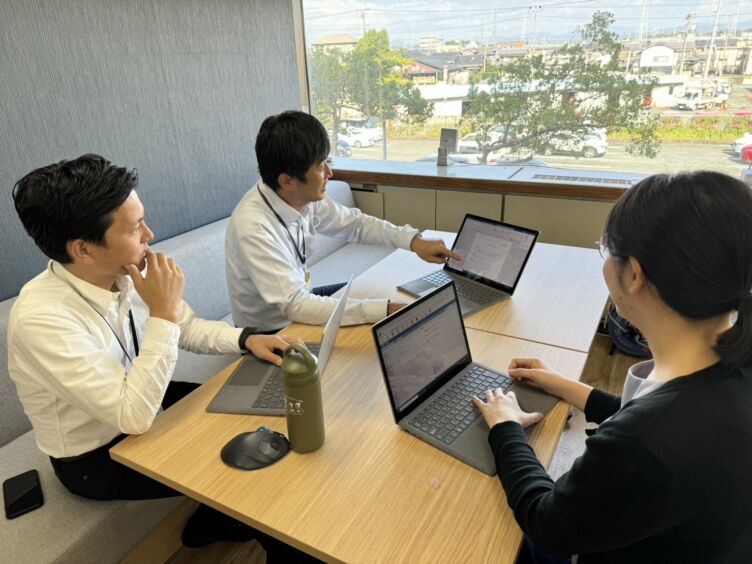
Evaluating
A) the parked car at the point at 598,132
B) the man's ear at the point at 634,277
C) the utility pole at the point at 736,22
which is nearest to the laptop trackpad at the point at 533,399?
the man's ear at the point at 634,277

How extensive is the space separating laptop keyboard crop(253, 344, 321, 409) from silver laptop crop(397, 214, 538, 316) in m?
0.70

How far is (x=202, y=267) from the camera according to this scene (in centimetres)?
245

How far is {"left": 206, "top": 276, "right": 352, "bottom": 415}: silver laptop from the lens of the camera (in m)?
1.24

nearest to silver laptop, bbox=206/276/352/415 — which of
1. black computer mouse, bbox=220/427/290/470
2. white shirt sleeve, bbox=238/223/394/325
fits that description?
black computer mouse, bbox=220/427/290/470

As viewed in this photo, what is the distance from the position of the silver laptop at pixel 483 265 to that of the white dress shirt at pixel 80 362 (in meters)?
0.97

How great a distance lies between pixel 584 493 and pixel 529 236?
1.18m

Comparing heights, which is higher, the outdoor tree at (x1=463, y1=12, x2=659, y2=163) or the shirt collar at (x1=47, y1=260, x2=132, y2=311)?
the outdoor tree at (x1=463, y1=12, x2=659, y2=163)

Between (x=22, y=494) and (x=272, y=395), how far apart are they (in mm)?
788

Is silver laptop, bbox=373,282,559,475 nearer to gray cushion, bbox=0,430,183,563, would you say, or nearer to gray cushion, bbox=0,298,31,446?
gray cushion, bbox=0,430,183,563

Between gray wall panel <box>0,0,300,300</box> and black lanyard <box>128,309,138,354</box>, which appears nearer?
black lanyard <box>128,309,138,354</box>

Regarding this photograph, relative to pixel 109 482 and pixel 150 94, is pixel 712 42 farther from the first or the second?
pixel 109 482

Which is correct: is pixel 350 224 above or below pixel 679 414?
below

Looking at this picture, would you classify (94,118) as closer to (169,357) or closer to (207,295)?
(207,295)

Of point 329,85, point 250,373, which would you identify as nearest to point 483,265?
point 250,373
